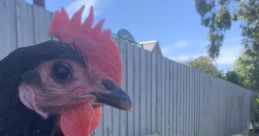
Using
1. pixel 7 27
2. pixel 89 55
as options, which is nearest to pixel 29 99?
pixel 89 55

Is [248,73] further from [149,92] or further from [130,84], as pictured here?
[130,84]

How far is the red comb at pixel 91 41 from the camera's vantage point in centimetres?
147

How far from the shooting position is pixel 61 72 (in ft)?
4.48

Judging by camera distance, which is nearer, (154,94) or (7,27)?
(7,27)

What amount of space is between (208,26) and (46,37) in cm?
1300

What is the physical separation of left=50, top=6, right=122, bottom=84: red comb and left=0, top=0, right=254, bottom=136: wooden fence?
1.08m

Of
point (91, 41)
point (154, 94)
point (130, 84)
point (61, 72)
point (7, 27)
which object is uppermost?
point (7, 27)

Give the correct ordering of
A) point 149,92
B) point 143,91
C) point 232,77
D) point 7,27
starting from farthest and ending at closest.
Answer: point 232,77 → point 149,92 → point 143,91 → point 7,27

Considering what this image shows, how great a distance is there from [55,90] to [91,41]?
A: 0.28 metres

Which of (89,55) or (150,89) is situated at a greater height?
(89,55)

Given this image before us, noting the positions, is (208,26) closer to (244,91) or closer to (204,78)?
(244,91)

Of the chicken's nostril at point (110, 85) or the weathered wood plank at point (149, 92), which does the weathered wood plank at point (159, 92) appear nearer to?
the weathered wood plank at point (149, 92)

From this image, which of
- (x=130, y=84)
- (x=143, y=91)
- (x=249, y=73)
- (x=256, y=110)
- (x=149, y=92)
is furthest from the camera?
(x=249, y=73)

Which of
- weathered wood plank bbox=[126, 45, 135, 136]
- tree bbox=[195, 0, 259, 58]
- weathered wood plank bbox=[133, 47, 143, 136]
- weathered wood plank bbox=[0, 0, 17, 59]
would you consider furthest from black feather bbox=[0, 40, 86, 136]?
tree bbox=[195, 0, 259, 58]
